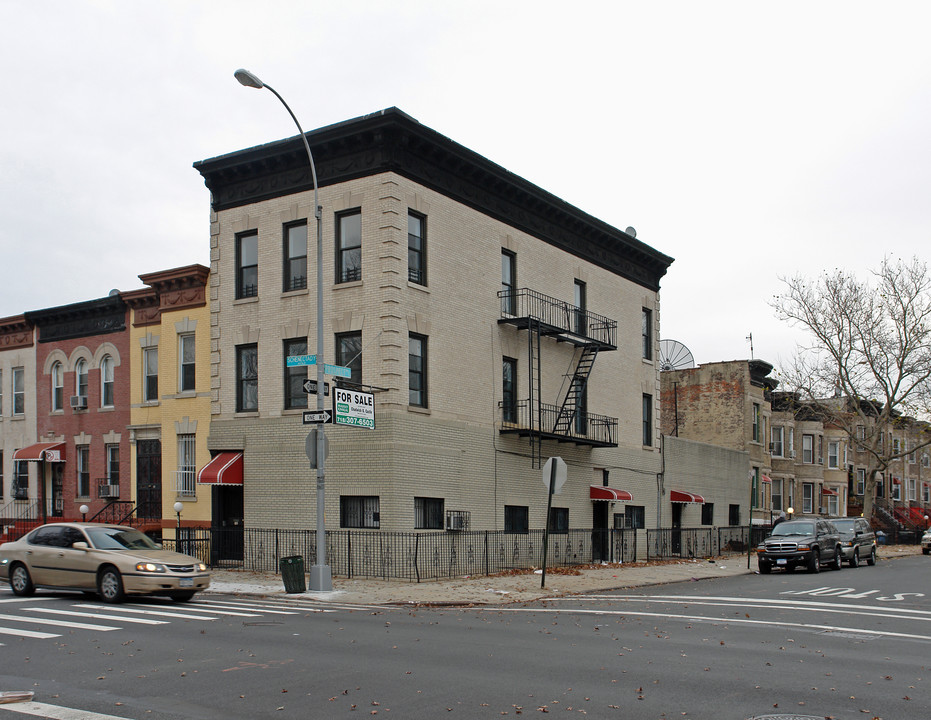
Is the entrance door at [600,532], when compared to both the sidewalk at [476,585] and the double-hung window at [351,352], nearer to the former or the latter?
the sidewalk at [476,585]

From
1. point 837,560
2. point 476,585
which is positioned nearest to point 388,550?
point 476,585

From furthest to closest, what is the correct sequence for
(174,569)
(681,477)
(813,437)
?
1. (813,437)
2. (681,477)
3. (174,569)

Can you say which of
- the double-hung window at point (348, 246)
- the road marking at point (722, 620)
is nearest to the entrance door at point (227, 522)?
the double-hung window at point (348, 246)

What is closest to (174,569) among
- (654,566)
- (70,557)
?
(70,557)

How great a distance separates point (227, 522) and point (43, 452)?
9.28 metres

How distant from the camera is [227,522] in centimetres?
2831

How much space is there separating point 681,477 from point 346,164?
2173cm

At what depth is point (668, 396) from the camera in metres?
52.9

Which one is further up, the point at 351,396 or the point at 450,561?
the point at 351,396

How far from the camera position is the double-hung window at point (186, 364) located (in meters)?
30.2

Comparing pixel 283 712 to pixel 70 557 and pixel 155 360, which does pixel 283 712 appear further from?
pixel 155 360

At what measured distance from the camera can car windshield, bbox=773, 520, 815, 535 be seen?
98.4 feet

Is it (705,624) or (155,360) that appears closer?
(705,624)

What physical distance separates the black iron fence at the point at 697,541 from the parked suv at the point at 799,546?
9.22 ft
